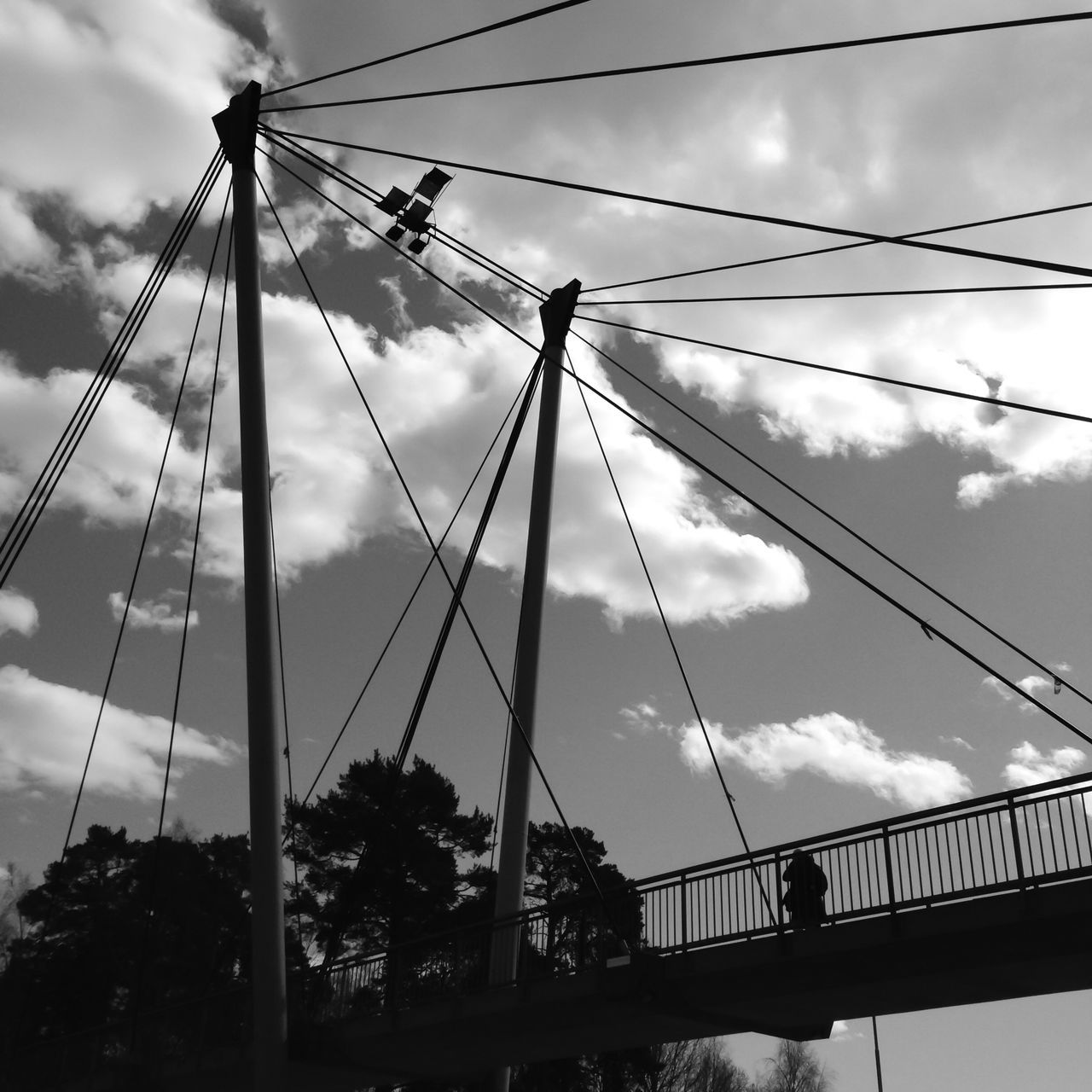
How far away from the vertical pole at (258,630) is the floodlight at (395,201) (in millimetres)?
2656

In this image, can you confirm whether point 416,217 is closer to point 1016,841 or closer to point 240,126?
point 240,126

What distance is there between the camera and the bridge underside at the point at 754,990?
1460 cm

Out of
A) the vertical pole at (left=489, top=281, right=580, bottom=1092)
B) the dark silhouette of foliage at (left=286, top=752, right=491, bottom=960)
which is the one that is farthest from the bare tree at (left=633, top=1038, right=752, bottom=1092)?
the vertical pole at (left=489, top=281, right=580, bottom=1092)

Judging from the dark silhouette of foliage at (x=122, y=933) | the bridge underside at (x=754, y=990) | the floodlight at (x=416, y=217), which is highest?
the floodlight at (x=416, y=217)

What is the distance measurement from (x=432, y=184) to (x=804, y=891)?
14433 millimetres

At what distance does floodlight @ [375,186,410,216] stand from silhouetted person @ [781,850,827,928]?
1383 centimetres

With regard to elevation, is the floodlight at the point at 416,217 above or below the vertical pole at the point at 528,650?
above

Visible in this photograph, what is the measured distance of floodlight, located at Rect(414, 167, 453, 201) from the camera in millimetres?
24031

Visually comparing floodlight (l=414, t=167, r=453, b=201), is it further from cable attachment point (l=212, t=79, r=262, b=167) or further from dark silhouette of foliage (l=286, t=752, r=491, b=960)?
dark silhouette of foliage (l=286, t=752, r=491, b=960)

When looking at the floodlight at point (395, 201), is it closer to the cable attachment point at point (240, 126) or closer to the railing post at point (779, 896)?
the cable attachment point at point (240, 126)

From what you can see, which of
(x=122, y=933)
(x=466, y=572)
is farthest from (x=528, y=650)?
(x=122, y=933)

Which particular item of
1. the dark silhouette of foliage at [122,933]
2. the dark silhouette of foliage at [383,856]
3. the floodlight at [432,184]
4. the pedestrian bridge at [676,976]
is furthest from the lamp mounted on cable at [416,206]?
the dark silhouette of foliage at [122,933]

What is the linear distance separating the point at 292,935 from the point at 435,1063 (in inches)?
966

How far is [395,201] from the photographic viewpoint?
23969mm
